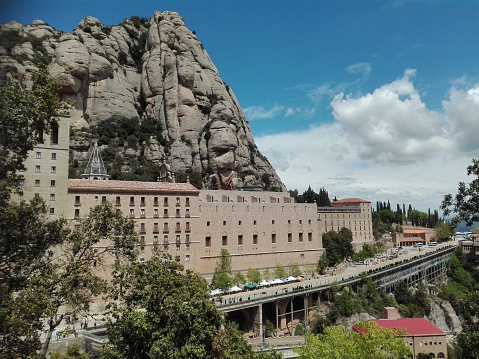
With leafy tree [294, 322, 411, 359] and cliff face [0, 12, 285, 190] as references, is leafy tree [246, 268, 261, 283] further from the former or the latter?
leafy tree [294, 322, 411, 359]

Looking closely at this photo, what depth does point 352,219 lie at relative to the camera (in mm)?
106500

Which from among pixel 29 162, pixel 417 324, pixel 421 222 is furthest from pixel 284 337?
pixel 421 222

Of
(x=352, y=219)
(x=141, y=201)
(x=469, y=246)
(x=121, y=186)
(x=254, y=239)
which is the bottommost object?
(x=469, y=246)

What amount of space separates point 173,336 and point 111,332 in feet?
9.79

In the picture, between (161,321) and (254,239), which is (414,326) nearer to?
(254,239)

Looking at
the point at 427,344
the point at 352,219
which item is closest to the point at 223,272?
the point at 427,344

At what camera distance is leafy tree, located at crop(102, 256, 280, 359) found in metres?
16.4

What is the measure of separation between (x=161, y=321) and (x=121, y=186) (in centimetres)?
3792

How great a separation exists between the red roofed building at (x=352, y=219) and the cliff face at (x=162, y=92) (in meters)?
17.6

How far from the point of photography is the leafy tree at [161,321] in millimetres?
16359

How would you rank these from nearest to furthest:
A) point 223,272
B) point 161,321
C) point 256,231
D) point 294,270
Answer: point 161,321
point 223,272
point 256,231
point 294,270

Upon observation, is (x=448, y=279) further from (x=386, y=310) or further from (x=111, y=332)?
(x=111, y=332)

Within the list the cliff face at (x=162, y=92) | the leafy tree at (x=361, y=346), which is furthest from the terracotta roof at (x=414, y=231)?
the leafy tree at (x=361, y=346)

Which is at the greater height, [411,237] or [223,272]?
[411,237]
